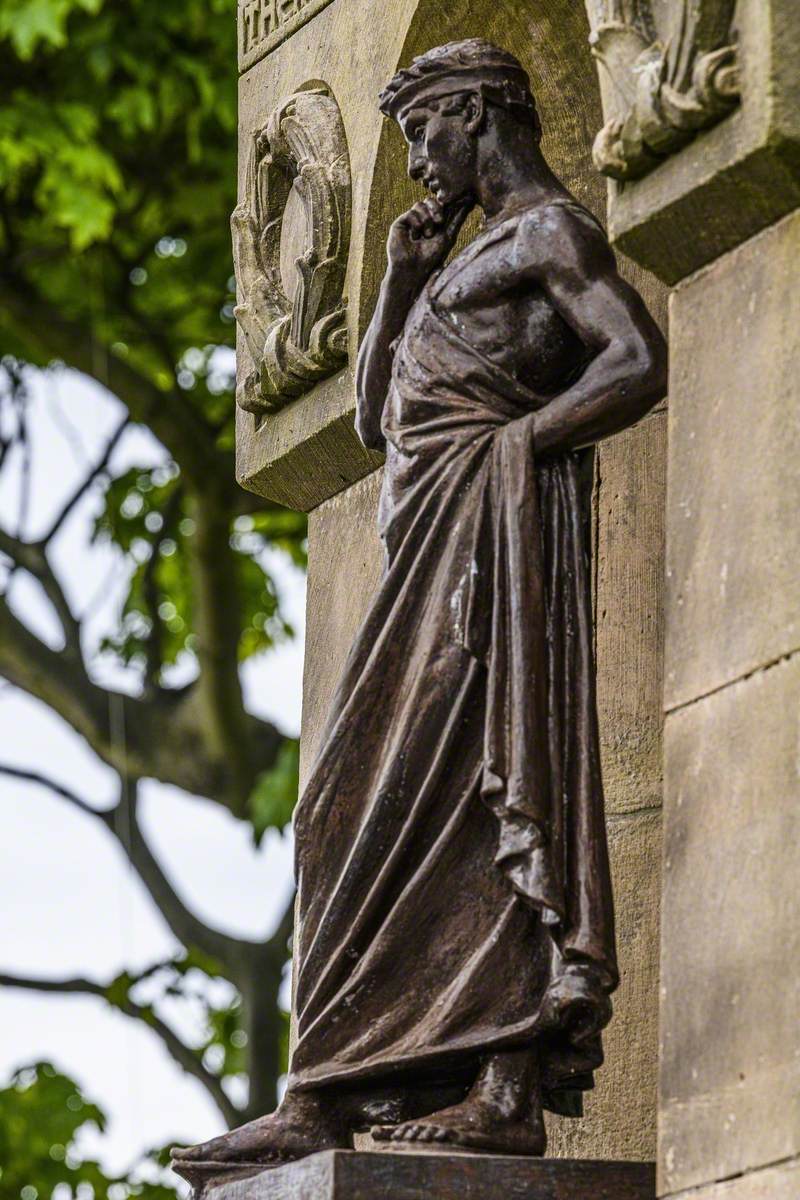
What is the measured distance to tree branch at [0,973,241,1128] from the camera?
1418 centimetres

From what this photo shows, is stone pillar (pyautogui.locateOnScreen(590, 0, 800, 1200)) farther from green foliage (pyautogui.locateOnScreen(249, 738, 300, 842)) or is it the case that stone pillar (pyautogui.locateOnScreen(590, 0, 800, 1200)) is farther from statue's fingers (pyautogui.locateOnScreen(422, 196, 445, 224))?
green foliage (pyautogui.locateOnScreen(249, 738, 300, 842))

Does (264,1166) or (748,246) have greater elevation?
(748,246)

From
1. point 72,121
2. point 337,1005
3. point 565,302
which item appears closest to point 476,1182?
point 337,1005

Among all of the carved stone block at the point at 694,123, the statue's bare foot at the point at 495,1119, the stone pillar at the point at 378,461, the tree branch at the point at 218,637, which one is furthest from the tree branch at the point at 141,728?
the carved stone block at the point at 694,123

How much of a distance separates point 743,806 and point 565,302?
1222 mm

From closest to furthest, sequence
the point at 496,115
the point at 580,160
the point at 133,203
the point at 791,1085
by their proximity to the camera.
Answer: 1. the point at 791,1085
2. the point at 496,115
3. the point at 580,160
4. the point at 133,203

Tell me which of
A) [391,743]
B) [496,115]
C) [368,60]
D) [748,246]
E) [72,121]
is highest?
[72,121]

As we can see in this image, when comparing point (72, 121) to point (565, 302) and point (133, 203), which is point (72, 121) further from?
point (565, 302)

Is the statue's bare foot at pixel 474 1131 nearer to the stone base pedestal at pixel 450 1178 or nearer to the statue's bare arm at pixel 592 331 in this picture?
the stone base pedestal at pixel 450 1178

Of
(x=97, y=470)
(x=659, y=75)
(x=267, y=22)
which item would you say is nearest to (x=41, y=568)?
(x=97, y=470)

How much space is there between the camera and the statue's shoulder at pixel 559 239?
5.87 metres

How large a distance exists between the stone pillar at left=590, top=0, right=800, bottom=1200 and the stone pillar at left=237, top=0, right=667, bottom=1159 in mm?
1058

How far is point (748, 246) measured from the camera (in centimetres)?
Result: 539

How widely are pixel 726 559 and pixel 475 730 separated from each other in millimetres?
712
